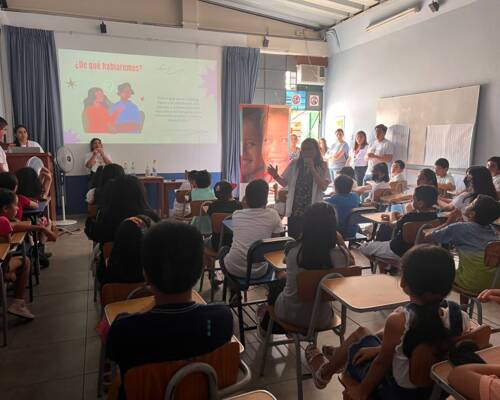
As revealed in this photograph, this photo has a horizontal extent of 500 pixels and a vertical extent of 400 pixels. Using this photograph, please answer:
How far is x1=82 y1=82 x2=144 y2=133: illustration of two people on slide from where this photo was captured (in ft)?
21.6

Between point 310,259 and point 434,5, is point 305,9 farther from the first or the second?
point 310,259

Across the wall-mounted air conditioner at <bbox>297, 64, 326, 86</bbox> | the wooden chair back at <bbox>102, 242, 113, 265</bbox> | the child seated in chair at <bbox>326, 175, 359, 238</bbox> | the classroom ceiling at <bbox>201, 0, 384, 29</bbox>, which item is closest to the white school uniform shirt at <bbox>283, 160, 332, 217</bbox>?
the child seated in chair at <bbox>326, 175, 359, 238</bbox>

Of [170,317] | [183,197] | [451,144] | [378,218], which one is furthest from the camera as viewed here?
[451,144]

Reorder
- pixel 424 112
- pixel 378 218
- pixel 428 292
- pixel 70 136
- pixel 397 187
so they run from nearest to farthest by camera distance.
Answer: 1. pixel 428 292
2. pixel 378 218
3. pixel 397 187
4. pixel 424 112
5. pixel 70 136

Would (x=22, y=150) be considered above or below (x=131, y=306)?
above

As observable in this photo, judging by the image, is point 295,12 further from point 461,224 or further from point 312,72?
point 461,224

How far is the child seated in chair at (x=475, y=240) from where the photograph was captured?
2.49 meters

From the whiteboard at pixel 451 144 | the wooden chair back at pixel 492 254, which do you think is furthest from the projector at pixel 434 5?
the wooden chair back at pixel 492 254

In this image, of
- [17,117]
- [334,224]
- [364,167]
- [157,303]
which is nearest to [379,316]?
[334,224]

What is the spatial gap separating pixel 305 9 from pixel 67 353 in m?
6.84

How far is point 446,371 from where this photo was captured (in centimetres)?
119

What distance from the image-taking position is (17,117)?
20.3ft

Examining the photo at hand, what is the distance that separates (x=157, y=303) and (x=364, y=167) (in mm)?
6279

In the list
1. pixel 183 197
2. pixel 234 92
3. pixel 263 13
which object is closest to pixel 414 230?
pixel 183 197
